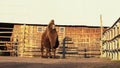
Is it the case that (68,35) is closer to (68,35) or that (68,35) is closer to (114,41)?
(68,35)

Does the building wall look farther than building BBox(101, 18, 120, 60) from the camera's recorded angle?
Yes

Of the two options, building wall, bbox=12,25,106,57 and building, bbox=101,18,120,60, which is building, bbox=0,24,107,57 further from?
building, bbox=101,18,120,60

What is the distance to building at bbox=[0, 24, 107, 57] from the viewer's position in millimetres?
23609

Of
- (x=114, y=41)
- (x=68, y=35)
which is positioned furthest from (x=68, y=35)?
(x=114, y=41)

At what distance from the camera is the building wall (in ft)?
77.5

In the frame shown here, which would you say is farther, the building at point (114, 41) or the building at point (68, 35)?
the building at point (68, 35)

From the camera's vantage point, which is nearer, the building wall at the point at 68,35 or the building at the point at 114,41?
the building at the point at 114,41

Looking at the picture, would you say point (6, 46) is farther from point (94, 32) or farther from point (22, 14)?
point (94, 32)

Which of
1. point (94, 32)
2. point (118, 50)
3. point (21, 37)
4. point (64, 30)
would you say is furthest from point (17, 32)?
point (118, 50)

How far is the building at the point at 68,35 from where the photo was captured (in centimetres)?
2361

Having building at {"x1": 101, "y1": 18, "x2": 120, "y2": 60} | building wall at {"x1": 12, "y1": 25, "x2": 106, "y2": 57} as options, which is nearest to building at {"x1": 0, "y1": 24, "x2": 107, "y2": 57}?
building wall at {"x1": 12, "y1": 25, "x2": 106, "y2": 57}

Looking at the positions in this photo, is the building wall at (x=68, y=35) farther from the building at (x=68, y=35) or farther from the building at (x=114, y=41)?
the building at (x=114, y=41)

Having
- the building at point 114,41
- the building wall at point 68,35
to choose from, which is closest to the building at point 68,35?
the building wall at point 68,35

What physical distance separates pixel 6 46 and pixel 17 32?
159 centimetres
